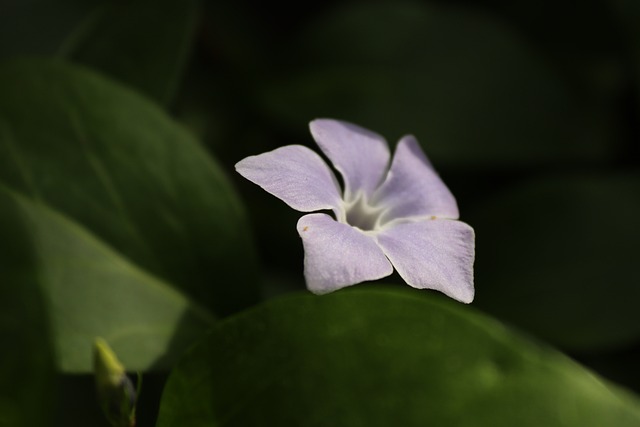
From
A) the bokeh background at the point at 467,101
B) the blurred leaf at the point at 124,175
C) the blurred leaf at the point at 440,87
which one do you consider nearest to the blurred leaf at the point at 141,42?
the bokeh background at the point at 467,101

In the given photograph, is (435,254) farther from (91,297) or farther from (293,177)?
(91,297)

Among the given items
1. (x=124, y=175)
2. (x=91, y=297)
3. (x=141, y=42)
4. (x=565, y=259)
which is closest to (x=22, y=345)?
(x=91, y=297)

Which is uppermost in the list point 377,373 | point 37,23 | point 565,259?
point 37,23

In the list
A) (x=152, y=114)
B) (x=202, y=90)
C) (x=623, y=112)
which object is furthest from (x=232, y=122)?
(x=623, y=112)

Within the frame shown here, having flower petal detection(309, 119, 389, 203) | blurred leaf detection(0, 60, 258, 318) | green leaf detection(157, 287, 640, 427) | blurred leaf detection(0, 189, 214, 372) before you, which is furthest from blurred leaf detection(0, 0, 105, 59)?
green leaf detection(157, 287, 640, 427)

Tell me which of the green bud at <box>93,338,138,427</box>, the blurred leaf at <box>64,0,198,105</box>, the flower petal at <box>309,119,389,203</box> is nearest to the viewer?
the green bud at <box>93,338,138,427</box>

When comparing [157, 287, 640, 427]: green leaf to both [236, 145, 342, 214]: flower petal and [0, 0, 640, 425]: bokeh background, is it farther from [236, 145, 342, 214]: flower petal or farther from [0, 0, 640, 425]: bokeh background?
[0, 0, 640, 425]: bokeh background

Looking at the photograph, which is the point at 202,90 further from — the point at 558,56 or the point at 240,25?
the point at 558,56
